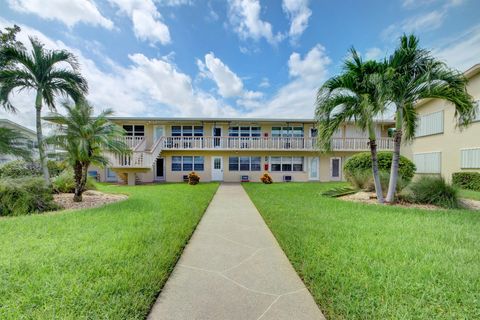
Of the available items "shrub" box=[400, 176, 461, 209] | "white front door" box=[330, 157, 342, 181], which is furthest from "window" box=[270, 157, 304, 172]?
"shrub" box=[400, 176, 461, 209]

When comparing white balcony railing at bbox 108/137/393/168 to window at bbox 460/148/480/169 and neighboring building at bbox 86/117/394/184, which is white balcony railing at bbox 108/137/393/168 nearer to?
neighboring building at bbox 86/117/394/184

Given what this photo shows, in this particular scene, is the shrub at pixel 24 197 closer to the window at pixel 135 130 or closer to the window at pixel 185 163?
the window at pixel 185 163

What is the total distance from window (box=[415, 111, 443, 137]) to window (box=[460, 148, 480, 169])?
2.34m

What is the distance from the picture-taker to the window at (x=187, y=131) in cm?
1861

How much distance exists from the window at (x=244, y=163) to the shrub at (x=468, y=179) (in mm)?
12660

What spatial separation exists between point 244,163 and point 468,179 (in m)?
14.3

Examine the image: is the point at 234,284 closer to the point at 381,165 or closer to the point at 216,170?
the point at 381,165

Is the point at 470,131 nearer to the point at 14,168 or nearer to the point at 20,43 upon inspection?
the point at 20,43

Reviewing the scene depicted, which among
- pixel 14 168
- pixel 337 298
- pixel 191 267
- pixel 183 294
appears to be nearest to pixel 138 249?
pixel 191 267

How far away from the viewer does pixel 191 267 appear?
10.5ft

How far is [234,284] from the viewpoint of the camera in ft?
8.96

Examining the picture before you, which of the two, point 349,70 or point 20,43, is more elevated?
point 20,43

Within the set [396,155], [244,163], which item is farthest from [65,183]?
[396,155]

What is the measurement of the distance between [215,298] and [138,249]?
1.84 meters
